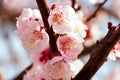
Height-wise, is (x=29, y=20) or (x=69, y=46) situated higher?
(x=29, y=20)

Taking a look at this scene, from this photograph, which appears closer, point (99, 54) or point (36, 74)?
point (99, 54)

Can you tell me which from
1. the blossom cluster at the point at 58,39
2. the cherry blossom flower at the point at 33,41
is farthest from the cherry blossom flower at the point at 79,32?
the cherry blossom flower at the point at 33,41

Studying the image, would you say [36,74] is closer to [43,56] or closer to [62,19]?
[43,56]

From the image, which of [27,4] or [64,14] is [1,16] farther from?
[64,14]

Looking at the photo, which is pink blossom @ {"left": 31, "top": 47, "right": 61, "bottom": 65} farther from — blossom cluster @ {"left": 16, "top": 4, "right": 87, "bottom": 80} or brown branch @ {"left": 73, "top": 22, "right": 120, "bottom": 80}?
brown branch @ {"left": 73, "top": 22, "right": 120, "bottom": 80}

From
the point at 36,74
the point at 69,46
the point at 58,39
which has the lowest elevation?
the point at 36,74

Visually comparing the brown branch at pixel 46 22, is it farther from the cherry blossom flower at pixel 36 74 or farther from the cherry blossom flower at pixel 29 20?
the cherry blossom flower at pixel 36 74

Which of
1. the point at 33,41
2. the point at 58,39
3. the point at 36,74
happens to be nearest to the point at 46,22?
the point at 58,39
